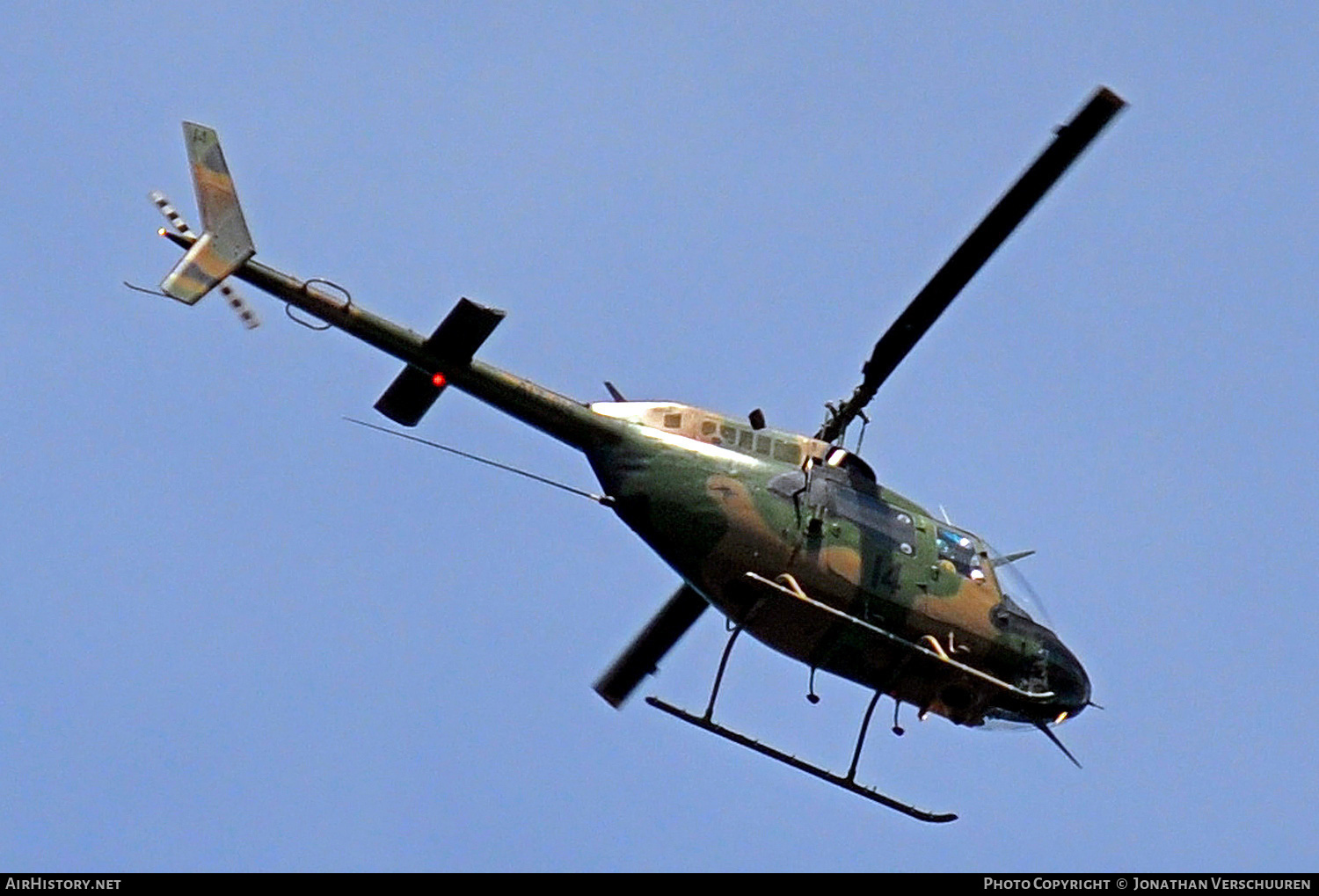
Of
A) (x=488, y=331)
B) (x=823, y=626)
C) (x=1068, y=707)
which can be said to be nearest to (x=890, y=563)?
(x=823, y=626)

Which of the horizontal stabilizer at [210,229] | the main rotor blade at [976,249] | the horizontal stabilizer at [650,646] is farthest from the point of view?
A: the horizontal stabilizer at [650,646]

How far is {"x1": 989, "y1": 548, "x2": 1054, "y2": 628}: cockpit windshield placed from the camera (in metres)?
25.2

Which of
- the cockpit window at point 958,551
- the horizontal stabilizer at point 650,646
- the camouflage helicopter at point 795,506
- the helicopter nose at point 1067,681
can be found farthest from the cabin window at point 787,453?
the helicopter nose at point 1067,681

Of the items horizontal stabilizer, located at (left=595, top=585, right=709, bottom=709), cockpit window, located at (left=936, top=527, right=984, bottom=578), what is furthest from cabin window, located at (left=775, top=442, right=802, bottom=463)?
horizontal stabilizer, located at (left=595, top=585, right=709, bottom=709)

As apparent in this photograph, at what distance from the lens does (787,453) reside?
24453 mm

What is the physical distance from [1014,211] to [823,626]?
4.29 metres

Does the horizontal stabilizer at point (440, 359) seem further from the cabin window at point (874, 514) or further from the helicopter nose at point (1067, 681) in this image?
the helicopter nose at point (1067, 681)

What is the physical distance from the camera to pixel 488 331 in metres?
23.3

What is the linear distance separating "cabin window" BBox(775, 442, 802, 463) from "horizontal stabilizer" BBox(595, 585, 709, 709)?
2511mm

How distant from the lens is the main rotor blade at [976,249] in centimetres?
2297

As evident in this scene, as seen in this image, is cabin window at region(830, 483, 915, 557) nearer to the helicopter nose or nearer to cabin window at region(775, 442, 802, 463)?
cabin window at region(775, 442, 802, 463)

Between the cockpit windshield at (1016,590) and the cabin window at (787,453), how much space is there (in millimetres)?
2384
